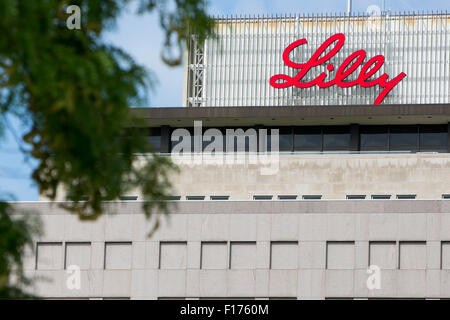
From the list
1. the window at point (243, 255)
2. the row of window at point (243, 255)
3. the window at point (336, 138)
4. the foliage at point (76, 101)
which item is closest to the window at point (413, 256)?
the row of window at point (243, 255)

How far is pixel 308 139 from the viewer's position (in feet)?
230

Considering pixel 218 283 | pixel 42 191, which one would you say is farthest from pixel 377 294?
pixel 42 191

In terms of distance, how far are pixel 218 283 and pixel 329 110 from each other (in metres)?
15.6

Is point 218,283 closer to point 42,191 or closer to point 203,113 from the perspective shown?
point 203,113

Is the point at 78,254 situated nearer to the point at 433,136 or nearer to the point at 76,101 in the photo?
the point at 433,136

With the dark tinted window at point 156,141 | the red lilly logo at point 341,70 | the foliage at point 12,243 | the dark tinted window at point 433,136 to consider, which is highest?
the red lilly logo at point 341,70

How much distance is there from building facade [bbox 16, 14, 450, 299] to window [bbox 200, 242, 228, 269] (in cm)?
6

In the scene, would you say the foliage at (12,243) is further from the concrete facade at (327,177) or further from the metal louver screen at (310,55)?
the metal louver screen at (310,55)

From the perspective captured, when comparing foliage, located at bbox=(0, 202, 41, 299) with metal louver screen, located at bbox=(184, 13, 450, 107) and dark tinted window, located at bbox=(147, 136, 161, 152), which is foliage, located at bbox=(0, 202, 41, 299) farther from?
dark tinted window, located at bbox=(147, 136, 161, 152)

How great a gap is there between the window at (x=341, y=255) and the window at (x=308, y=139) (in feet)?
42.2

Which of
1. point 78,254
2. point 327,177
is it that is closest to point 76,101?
point 78,254

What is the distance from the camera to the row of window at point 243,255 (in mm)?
56812

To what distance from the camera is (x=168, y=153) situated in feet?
227

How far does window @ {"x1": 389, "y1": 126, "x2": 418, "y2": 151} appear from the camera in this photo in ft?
227
